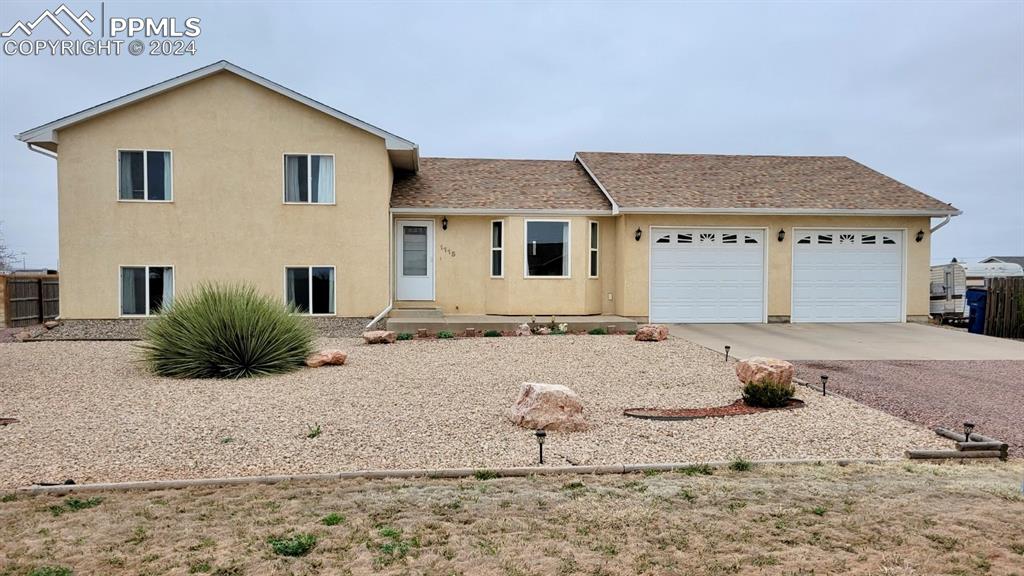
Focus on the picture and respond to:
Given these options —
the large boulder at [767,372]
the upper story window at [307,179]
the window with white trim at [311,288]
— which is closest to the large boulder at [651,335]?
the large boulder at [767,372]

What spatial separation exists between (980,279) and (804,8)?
15049 mm

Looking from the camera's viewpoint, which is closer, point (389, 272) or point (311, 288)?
point (311, 288)

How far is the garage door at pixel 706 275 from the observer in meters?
16.6

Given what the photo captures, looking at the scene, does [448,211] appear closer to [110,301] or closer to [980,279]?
[110,301]

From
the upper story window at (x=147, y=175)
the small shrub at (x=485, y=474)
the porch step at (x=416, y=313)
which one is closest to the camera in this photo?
the small shrub at (x=485, y=474)

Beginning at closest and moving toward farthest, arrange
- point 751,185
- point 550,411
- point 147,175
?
point 550,411 < point 147,175 < point 751,185

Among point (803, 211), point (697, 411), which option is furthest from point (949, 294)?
point (697, 411)

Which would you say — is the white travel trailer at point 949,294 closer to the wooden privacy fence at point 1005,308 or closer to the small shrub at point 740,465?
the wooden privacy fence at point 1005,308

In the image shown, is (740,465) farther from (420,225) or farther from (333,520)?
(420,225)

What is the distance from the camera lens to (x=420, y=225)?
16953 millimetres

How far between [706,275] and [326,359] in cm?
1041

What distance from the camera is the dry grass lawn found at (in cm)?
366

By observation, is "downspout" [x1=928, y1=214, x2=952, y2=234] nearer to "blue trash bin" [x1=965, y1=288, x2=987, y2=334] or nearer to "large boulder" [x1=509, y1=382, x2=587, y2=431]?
"blue trash bin" [x1=965, y1=288, x2=987, y2=334]

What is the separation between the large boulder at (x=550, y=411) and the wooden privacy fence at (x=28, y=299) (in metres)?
16.7
